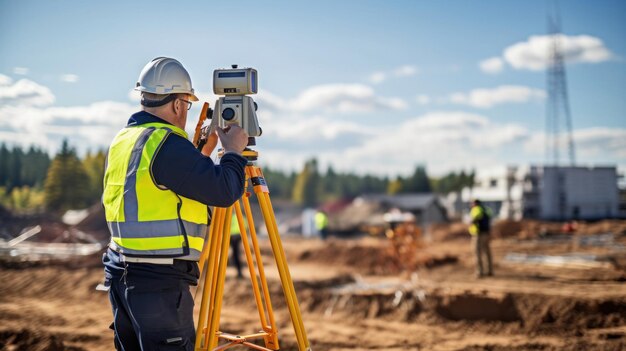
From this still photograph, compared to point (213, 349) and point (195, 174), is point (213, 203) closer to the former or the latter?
point (195, 174)

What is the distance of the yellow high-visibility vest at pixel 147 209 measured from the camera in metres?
2.44

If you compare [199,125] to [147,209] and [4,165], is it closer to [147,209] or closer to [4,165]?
[147,209]

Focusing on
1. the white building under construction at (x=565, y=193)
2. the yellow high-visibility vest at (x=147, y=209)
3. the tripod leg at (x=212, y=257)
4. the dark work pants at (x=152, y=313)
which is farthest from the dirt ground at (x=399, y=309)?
the white building under construction at (x=565, y=193)

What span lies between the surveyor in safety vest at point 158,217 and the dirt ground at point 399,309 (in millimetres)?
4048

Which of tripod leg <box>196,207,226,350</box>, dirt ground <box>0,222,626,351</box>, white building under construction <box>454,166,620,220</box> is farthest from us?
white building under construction <box>454,166,620,220</box>

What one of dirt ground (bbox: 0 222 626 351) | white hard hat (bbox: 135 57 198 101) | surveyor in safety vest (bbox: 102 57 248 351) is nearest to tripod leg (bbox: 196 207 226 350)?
surveyor in safety vest (bbox: 102 57 248 351)

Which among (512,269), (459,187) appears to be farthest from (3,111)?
(459,187)

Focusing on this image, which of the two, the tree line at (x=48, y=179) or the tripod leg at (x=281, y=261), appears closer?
the tripod leg at (x=281, y=261)

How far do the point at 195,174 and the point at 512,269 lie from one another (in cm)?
1328

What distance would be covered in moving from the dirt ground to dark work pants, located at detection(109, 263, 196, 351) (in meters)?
3.88

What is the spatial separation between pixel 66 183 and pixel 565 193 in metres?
33.2

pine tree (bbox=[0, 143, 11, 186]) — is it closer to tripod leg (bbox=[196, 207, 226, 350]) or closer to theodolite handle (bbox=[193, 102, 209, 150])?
theodolite handle (bbox=[193, 102, 209, 150])

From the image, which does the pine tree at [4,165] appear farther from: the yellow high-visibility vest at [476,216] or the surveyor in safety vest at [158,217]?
the yellow high-visibility vest at [476,216]

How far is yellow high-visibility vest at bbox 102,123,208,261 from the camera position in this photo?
8.02 feet
